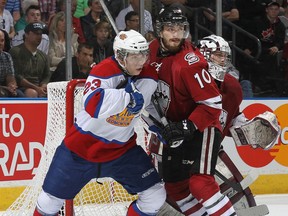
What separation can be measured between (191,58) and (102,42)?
6.99 ft

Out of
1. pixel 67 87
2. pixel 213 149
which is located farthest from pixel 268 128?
pixel 67 87

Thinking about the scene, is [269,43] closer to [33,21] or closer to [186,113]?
[33,21]

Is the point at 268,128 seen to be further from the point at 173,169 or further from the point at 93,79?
the point at 93,79

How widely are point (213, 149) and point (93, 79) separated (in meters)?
0.68

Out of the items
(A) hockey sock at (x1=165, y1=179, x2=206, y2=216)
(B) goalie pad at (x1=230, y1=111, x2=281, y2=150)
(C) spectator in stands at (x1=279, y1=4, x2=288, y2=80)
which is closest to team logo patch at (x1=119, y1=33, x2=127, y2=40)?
(A) hockey sock at (x1=165, y1=179, x2=206, y2=216)

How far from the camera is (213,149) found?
12.3ft

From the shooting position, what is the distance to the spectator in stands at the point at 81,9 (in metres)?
5.59

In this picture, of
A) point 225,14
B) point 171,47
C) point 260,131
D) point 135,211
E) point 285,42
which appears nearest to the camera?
point 171,47

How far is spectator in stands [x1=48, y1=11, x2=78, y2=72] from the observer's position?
5.47m

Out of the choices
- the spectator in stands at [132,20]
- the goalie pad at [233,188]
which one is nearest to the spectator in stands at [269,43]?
the spectator in stands at [132,20]

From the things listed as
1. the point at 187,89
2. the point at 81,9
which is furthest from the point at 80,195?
the point at 81,9

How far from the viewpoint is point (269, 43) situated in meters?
6.57

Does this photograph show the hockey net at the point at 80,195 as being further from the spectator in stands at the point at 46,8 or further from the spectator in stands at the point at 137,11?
the spectator in stands at the point at 137,11

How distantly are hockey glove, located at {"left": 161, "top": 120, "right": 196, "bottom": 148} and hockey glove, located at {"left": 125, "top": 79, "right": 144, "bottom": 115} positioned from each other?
202mm
